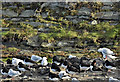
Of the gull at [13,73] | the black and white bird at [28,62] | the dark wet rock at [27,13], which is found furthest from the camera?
the dark wet rock at [27,13]

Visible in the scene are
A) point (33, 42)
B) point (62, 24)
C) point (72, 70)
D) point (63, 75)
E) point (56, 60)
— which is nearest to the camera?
point (63, 75)

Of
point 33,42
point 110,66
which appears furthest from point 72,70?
point 33,42

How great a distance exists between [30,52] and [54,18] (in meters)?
1.41

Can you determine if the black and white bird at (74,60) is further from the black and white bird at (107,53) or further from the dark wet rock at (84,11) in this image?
the dark wet rock at (84,11)

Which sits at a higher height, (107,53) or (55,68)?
(107,53)

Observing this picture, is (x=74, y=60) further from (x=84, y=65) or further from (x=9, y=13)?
(x=9, y=13)

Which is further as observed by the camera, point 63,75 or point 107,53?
point 107,53

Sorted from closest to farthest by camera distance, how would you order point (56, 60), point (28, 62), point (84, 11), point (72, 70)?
point (72, 70), point (28, 62), point (56, 60), point (84, 11)

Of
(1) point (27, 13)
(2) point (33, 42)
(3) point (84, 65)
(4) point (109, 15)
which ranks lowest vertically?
(3) point (84, 65)

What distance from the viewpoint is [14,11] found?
26.6 ft

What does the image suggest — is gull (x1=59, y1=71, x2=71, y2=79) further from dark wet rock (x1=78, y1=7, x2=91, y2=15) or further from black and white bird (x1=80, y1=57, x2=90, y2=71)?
dark wet rock (x1=78, y1=7, x2=91, y2=15)

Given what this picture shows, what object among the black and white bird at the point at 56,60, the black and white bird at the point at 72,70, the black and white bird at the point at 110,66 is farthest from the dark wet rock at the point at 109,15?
the black and white bird at the point at 72,70

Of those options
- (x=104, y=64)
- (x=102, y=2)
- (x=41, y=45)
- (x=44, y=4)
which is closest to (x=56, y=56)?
(x=41, y=45)

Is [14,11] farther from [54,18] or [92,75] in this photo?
[92,75]
